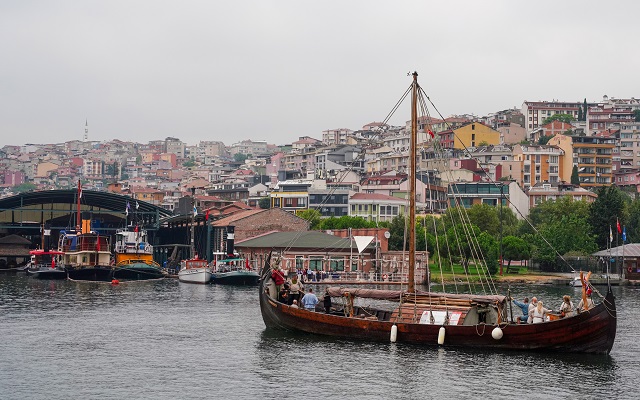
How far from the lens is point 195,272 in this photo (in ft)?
282

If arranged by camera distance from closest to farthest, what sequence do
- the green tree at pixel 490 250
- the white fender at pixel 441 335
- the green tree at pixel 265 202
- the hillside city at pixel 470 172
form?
the white fender at pixel 441 335 → the green tree at pixel 490 250 → the hillside city at pixel 470 172 → the green tree at pixel 265 202

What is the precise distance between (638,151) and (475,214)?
298 feet

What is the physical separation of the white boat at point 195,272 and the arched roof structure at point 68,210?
22.9 m

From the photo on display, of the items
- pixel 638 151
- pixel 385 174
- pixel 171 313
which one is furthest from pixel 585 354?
pixel 638 151

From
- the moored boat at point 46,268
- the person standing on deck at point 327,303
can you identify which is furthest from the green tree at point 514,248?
the person standing on deck at point 327,303

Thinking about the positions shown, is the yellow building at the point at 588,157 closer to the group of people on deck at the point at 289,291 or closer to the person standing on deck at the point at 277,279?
the group of people on deck at the point at 289,291

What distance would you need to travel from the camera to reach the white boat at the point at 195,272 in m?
85.5

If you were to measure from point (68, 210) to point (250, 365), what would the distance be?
78819mm

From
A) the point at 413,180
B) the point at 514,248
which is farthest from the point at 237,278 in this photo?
the point at 413,180

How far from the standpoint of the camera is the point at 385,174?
154m

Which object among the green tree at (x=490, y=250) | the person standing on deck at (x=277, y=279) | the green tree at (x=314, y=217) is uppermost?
the green tree at (x=314, y=217)

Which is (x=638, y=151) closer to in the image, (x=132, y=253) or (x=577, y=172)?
(x=577, y=172)

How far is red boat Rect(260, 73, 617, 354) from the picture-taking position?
37.9m

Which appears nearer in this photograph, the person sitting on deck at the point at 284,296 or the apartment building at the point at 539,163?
the person sitting on deck at the point at 284,296
